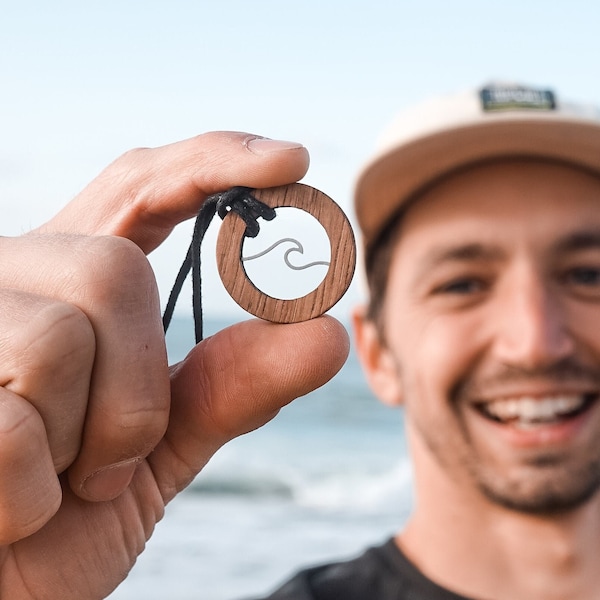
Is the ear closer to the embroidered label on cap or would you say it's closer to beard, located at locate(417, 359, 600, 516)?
beard, located at locate(417, 359, 600, 516)

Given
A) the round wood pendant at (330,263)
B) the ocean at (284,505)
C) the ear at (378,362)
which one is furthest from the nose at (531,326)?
the ocean at (284,505)

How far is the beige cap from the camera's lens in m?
3.09

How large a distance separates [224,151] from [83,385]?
1.59 ft

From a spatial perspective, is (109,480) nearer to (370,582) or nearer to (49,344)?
(49,344)

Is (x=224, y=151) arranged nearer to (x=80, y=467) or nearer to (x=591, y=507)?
(x=80, y=467)

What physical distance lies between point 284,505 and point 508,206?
11.5 metres

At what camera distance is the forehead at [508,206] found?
3119 millimetres

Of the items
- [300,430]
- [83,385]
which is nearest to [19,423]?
[83,385]

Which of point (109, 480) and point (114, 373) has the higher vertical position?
point (114, 373)

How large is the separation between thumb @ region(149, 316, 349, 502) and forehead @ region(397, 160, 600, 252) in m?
1.84

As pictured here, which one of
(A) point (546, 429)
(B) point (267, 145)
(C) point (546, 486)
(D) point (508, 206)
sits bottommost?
(C) point (546, 486)

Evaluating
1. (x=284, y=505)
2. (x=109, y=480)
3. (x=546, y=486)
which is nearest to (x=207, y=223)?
(x=109, y=480)

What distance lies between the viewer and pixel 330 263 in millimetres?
1489

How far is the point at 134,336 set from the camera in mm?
1328
